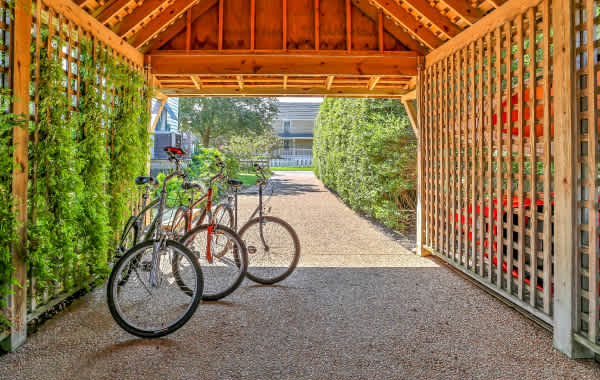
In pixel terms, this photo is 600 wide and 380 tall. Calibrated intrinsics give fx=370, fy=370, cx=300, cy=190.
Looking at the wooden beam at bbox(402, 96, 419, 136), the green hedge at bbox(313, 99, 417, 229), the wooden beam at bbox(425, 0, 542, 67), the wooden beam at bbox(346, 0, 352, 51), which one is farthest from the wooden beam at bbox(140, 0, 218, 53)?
the green hedge at bbox(313, 99, 417, 229)

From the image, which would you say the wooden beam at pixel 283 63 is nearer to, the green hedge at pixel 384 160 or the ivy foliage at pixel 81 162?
the ivy foliage at pixel 81 162

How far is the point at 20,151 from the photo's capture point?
2.35 m

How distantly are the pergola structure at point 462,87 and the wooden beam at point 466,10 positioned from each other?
13 mm

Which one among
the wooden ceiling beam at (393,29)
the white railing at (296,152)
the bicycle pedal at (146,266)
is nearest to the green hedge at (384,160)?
the wooden ceiling beam at (393,29)

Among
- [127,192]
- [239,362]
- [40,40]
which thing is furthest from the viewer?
[127,192]

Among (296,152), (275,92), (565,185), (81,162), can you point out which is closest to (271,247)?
(81,162)

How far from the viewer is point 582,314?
7.29 ft

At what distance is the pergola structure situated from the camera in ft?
7.32

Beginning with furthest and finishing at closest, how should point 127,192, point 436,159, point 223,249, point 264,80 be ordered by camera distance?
point 264,80, point 436,159, point 127,192, point 223,249

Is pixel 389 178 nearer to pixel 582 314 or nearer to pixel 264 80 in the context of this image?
pixel 264 80

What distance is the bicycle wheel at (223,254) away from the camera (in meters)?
3.14

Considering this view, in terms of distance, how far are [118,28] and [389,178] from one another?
15.6 feet

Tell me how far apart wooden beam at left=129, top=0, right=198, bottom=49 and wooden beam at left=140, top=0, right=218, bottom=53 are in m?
0.29


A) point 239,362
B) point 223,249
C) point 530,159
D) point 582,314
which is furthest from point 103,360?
point 530,159
